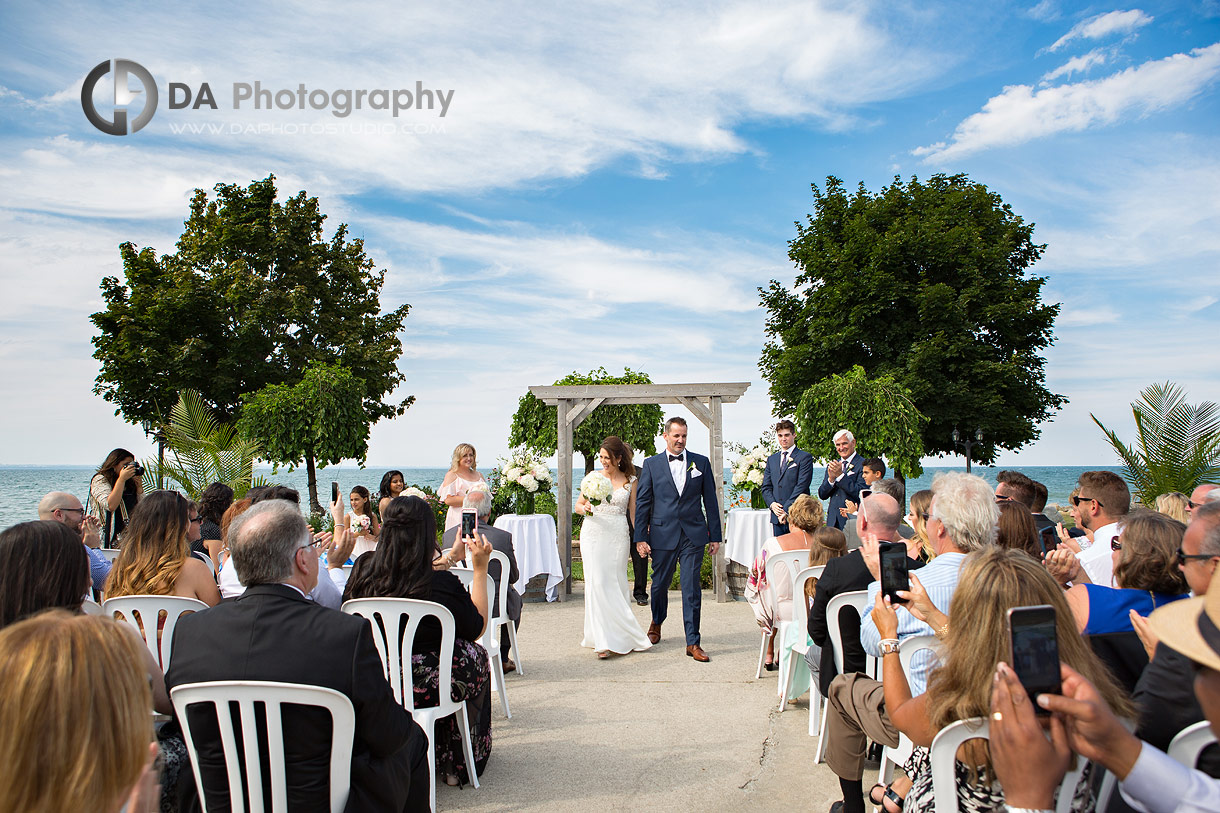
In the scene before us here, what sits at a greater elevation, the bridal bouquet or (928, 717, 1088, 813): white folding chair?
the bridal bouquet

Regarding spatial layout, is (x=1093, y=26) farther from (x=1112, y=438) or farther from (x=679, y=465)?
(x=679, y=465)

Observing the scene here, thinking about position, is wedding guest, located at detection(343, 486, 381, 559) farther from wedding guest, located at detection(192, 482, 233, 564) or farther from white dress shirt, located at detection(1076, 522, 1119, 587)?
white dress shirt, located at detection(1076, 522, 1119, 587)

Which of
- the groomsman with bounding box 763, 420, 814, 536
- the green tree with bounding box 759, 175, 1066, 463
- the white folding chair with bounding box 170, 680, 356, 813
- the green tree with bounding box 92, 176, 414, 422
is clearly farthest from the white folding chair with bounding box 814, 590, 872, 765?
the green tree with bounding box 92, 176, 414, 422

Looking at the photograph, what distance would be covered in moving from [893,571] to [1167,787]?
118cm

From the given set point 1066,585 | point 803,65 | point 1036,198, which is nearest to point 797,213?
point 1036,198

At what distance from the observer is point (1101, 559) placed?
427 centimetres

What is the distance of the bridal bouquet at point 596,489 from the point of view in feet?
22.8

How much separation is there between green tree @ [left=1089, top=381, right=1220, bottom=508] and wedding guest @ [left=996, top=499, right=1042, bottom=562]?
683cm

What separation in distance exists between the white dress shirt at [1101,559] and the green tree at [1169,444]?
5702mm

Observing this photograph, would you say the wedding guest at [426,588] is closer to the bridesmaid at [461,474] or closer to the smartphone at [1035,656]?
the smartphone at [1035,656]

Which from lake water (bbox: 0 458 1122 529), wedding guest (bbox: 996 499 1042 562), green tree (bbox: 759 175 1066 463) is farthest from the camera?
lake water (bbox: 0 458 1122 529)

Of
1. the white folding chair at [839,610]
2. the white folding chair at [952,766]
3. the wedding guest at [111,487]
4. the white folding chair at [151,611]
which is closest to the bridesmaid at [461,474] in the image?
the wedding guest at [111,487]

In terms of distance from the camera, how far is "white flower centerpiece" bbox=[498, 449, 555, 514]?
966 cm

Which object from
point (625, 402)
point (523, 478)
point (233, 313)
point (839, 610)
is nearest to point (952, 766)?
point (839, 610)
